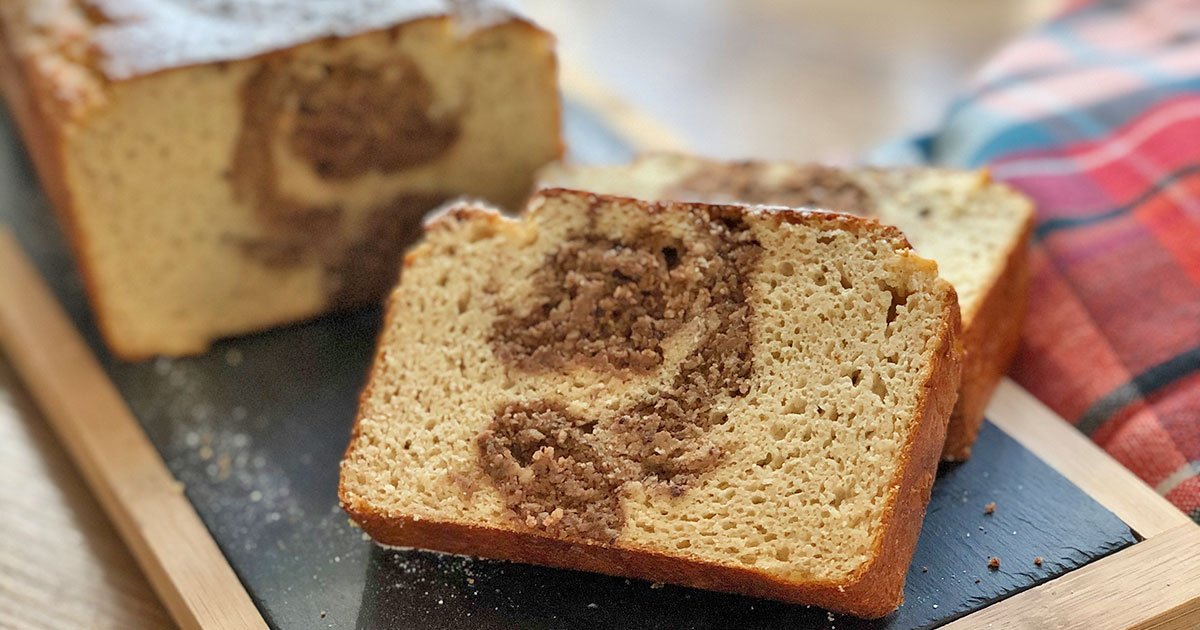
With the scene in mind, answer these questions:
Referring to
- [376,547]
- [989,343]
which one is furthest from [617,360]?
[989,343]

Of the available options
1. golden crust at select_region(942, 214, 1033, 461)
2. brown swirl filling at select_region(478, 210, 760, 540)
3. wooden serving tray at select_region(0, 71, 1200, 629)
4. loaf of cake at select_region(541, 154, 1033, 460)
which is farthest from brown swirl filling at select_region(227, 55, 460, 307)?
golden crust at select_region(942, 214, 1033, 461)

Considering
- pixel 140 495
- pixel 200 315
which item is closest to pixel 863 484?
pixel 140 495

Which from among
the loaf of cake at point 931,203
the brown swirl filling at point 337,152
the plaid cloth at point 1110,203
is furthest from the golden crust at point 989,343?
the brown swirl filling at point 337,152

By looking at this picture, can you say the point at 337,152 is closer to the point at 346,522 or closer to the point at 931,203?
the point at 346,522

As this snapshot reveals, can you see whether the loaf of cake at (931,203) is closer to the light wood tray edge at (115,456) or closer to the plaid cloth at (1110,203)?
the plaid cloth at (1110,203)

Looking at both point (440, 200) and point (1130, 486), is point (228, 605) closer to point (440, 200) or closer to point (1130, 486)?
point (440, 200)

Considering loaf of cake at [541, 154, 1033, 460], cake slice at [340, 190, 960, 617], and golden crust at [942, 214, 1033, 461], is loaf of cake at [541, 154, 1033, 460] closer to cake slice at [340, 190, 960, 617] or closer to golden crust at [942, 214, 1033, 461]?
golden crust at [942, 214, 1033, 461]
